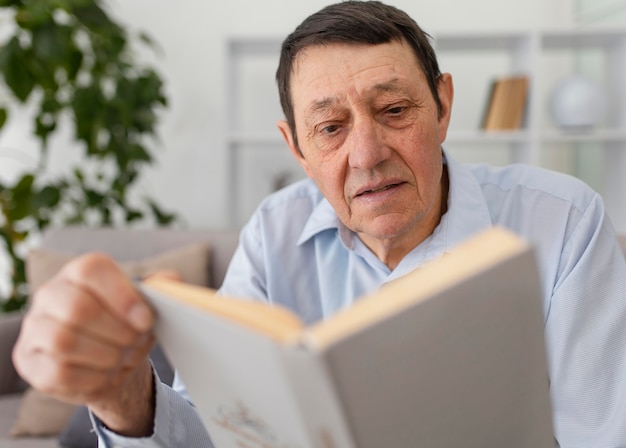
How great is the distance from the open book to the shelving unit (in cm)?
222

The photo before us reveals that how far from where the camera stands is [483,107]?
3027mm

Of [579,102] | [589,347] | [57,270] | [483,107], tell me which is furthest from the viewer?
[483,107]

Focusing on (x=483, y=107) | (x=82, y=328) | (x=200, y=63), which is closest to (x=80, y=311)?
(x=82, y=328)

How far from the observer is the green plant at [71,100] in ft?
6.92

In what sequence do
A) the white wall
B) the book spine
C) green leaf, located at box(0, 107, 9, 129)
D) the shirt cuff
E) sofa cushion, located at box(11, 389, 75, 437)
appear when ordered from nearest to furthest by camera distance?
the book spine < the shirt cuff < sofa cushion, located at box(11, 389, 75, 437) < green leaf, located at box(0, 107, 9, 129) < the white wall

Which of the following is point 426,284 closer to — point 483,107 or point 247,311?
point 247,311

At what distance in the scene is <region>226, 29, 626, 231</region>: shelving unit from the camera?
2758 millimetres

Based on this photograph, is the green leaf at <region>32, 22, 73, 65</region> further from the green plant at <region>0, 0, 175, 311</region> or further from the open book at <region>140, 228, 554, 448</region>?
the open book at <region>140, 228, 554, 448</region>

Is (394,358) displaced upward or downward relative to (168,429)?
upward

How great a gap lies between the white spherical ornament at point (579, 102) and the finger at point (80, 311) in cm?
249

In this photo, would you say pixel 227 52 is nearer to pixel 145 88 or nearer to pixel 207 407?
pixel 145 88

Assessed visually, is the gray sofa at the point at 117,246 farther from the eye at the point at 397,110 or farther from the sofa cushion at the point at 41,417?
the eye at the point at 397,110

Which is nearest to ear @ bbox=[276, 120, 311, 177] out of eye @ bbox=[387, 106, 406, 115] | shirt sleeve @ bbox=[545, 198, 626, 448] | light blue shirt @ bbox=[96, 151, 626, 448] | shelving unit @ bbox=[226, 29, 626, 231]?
light blue shirt @ bbox=[96, 151, 626, 448]

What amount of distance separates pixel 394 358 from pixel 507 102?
2473mm
